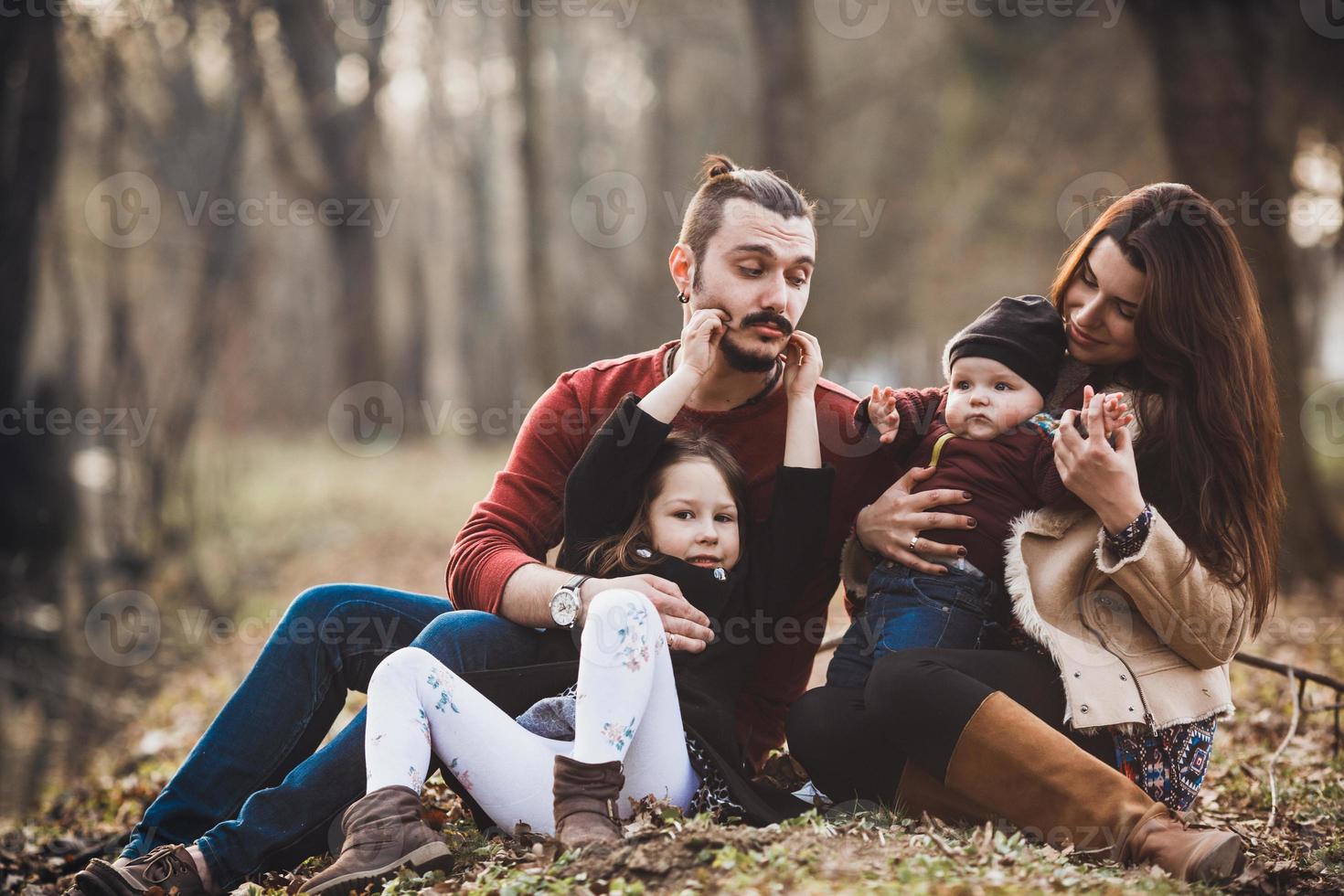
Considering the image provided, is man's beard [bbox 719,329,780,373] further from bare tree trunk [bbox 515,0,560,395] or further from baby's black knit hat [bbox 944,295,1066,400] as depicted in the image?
bare tree trunk [bbox 515,0,560,395]

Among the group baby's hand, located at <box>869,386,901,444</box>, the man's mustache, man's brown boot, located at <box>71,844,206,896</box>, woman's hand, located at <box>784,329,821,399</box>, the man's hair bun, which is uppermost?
the man's hair bun

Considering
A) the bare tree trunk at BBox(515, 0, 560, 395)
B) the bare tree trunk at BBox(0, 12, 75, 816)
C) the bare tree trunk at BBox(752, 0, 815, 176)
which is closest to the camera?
the bare tree trunk at BBox(0, 12, 75, 816)

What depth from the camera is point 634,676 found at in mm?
2734

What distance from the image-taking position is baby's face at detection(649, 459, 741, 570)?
3150 millimetres

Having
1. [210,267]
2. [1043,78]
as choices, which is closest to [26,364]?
[210,267]

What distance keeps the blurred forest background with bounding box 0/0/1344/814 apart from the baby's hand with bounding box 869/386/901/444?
147cm

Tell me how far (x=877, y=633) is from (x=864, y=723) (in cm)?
25

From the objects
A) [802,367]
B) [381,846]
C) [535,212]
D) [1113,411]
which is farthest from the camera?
[535,212]

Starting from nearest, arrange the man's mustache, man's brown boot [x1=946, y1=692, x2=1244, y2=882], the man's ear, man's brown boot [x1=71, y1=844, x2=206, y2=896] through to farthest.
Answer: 1. man's brown boot [x1=946, y1=692, x2=1244, y2=882]
2. man's brown boot [x1=71, y1=844, x2=206, y2=896]
3. the man's mustache
4. the man's ear

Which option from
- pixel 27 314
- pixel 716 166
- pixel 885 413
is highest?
pixel 716 166

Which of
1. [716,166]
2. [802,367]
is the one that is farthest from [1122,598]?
[716,166]

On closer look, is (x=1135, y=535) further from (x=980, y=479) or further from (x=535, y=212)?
(x=535, y=212)

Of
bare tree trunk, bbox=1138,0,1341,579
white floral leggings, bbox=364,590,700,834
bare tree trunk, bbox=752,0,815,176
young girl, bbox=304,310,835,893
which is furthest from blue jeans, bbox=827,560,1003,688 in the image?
bare tree trunk, bbox=752,0,815,176

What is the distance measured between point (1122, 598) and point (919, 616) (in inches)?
19.8
